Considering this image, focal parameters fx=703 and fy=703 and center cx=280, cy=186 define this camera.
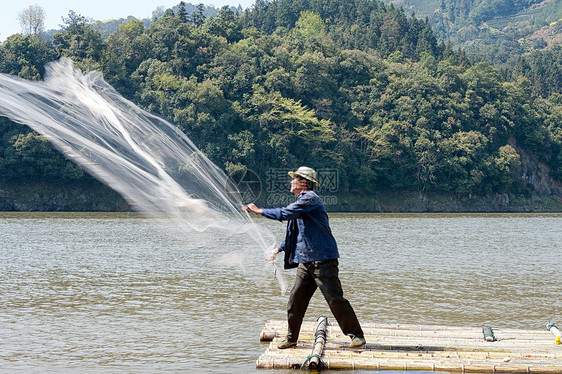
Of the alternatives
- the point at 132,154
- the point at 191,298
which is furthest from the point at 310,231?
the point at 191,298

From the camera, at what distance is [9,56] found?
227 feet

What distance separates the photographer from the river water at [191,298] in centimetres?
1069

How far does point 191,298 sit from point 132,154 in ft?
16.9

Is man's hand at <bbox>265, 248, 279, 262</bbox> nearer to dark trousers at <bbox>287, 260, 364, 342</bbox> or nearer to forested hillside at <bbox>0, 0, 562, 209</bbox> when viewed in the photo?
dark trousers at <bbox>287, 260, 364, 342</bbox>

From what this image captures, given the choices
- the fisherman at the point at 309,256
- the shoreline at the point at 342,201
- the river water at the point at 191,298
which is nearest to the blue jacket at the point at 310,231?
the fisherman at the point at 309,256

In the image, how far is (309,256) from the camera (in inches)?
378

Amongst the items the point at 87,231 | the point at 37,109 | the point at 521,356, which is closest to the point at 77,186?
the point at 87,231

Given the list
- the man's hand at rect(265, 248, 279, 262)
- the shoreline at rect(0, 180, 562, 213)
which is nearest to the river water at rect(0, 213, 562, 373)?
the man's hand at rect(265, 248, 279, 262)

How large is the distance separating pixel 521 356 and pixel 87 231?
33058 millimetres

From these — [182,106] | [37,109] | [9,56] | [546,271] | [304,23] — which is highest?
[304,23]

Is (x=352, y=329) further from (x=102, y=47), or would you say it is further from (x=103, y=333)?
(x=102, y=47)

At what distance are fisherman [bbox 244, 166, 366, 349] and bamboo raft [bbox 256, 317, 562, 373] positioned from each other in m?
0.38

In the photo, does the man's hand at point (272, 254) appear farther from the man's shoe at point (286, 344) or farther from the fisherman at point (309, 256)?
Result: the man's shoe at point (286, 344)

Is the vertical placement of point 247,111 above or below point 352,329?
above
